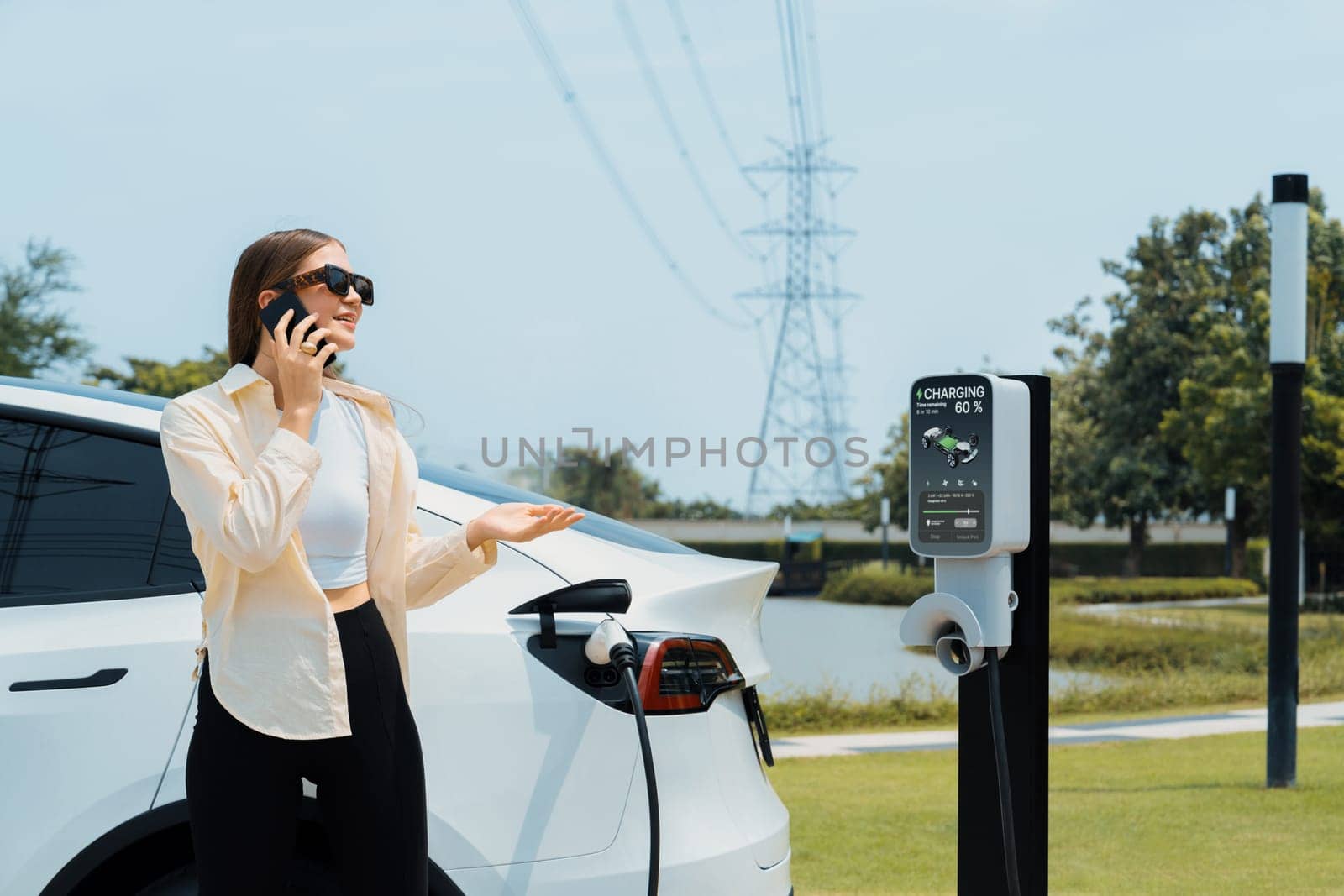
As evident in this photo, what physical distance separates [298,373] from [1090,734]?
35.3 ft

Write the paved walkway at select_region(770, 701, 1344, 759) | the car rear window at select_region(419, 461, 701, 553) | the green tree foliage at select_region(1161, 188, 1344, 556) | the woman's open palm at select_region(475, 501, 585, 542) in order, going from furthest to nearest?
the green tree foliage at select_region(1161, 188, 1344, 556) < the paved walkway at select_region(770, 701, 1344, 759) < the car rear window at select_region(419, 461, 701, 553) < the woman's open palm at select_region(475, 501, 585, 542)

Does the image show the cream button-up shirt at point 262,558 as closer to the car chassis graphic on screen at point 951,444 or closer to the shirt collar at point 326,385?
the shirt collar at point 326,385

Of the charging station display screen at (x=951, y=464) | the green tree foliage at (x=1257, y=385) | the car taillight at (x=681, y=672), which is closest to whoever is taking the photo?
the car taillight at (x=681, y=672)

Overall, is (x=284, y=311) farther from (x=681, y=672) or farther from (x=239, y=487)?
(x=681, y=672)

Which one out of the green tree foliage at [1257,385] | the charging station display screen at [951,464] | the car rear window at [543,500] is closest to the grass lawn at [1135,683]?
the green tree foliage at [1257,385]

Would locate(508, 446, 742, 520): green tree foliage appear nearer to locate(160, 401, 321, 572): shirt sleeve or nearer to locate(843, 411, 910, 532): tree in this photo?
locate(843, 411, 910, 532): tree

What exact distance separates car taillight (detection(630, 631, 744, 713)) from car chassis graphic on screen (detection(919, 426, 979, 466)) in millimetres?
951

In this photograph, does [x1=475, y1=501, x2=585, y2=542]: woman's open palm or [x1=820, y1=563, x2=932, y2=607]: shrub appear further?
[x1=820, y1=563, x2=932, y2=607]: shrub

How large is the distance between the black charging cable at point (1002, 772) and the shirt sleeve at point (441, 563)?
1568 mm

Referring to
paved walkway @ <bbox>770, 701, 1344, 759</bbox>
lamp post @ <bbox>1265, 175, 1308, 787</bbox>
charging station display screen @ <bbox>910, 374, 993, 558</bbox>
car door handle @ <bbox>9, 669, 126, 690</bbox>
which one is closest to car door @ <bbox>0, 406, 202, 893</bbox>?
car door handle @ <bbox>9, 669, 126, 690</bbox>

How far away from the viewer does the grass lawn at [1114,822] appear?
6473mm

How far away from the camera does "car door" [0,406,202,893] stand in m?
2.90

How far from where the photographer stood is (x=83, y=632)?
2998 millimetres

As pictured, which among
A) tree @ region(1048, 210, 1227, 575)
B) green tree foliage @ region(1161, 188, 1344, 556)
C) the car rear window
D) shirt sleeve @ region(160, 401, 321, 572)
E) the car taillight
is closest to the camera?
shirt sleeve @ region(160, 401, 321, 572)
